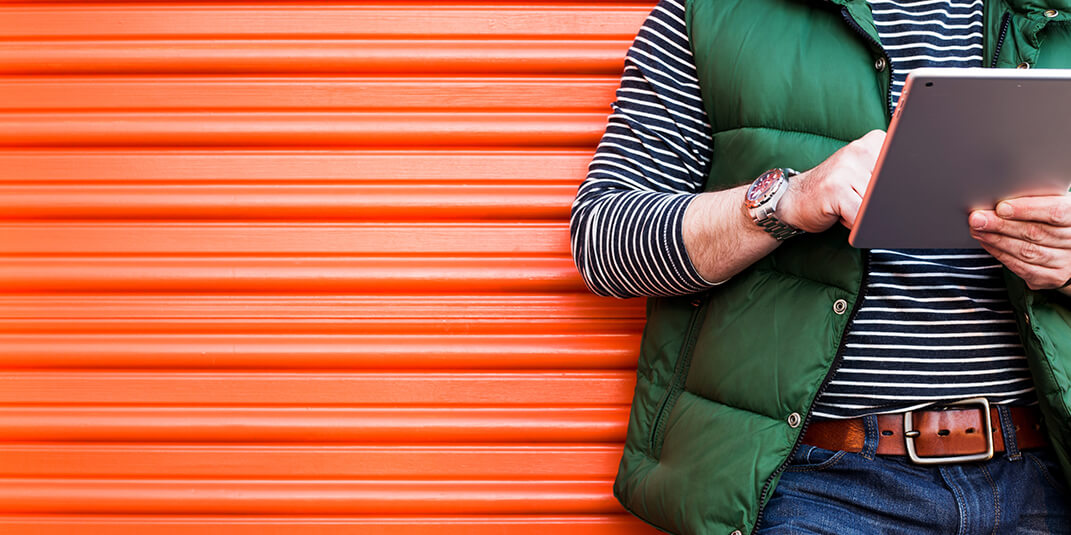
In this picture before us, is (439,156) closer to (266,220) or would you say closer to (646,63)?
(266,220)

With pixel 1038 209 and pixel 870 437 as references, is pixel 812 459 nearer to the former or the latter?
pixel 870 437

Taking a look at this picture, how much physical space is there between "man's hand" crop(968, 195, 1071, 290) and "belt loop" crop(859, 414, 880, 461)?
0.36 metres

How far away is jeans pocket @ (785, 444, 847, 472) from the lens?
4.91 ft

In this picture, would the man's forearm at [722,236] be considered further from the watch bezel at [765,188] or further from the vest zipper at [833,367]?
the vest zipper at [833,367]

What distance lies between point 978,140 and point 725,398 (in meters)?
0.66

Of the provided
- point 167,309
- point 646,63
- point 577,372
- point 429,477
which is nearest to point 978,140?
point 646,63

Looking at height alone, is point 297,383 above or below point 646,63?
below

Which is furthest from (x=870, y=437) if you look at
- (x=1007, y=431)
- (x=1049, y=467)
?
(x=1049, y=467)

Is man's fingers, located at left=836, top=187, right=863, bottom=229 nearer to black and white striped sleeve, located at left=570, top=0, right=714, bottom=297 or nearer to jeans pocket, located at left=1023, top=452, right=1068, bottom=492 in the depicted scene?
black and white striped sleeve, located at left=570, top=0, right=714, bottom=297

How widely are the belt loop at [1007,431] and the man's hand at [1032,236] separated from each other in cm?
27

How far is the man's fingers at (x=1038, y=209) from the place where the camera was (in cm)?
123

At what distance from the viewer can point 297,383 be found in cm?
217

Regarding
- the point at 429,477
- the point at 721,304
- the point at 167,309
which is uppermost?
the point at 167,309

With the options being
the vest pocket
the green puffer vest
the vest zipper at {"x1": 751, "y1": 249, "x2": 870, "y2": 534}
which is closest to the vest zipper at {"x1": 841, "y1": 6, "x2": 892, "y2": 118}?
the green puffer vest
